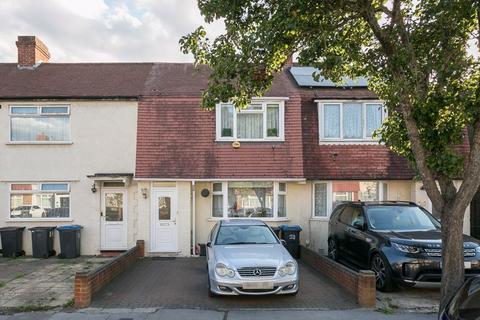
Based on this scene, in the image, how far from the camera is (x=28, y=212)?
48.1 feet

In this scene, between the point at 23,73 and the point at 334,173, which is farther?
the point at 23,73

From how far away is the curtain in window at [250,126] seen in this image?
48.8ft

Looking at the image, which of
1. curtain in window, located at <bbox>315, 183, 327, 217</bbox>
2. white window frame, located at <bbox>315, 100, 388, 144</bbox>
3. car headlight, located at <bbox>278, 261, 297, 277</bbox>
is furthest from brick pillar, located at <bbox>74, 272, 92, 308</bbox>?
white window frame, located at <bbox>315, 100, 388, 144</bbox>

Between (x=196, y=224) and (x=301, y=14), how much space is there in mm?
8718

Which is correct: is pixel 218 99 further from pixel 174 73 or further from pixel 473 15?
pixel 174 73

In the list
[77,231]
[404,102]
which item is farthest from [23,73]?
[404,102]

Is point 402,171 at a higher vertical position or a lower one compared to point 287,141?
lower

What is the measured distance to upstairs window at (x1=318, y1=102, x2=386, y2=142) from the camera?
1488 centimetres

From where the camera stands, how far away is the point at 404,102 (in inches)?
278

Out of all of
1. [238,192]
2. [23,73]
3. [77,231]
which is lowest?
[77,231]

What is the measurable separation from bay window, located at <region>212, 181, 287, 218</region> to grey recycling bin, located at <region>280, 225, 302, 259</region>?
108cm

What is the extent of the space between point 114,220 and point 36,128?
12.6 ft

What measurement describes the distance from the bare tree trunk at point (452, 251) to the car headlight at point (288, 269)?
2.62m

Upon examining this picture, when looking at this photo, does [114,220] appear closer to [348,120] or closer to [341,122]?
[341,122]
